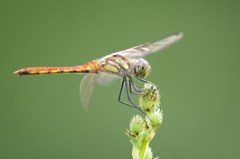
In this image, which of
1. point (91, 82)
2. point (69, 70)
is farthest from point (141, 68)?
point (69, 70)

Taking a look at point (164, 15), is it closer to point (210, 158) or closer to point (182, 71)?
point (182, 71)

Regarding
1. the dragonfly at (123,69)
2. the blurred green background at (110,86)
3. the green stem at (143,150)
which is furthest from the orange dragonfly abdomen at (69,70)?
the blurred green background at (110,86)

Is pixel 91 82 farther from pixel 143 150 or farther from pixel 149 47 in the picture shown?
pixel 143 150

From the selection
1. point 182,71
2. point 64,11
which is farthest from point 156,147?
point 64,11

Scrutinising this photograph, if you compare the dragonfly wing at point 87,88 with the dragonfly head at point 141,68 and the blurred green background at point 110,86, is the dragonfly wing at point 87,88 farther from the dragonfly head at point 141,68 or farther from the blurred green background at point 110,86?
the blurred green background at point 110,86

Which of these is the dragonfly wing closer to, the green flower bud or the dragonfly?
the dragonfly

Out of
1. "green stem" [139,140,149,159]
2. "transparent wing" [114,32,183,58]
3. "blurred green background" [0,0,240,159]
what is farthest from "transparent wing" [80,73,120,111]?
"blurred green background" [0,0,240,159]
